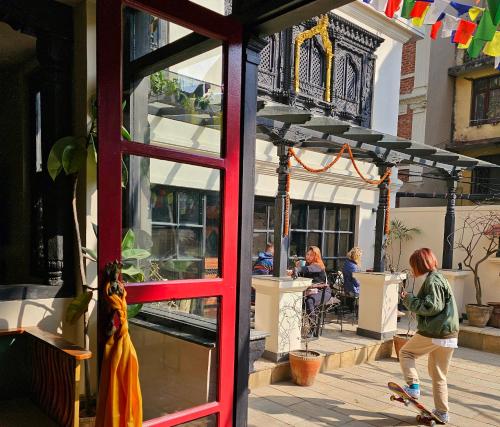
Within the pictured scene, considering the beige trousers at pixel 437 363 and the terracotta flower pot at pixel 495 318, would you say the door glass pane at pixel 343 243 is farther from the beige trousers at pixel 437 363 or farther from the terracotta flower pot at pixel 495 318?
the beige trousers at pixel 437 363

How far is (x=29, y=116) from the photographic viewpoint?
3.54 m

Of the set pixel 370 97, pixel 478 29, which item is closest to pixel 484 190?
pixel 370 97

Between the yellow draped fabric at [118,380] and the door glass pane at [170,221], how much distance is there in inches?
18.9

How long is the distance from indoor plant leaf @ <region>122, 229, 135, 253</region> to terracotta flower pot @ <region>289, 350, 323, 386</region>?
2.85 metres

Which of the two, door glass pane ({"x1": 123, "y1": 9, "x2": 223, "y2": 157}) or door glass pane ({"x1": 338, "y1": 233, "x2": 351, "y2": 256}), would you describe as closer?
door glass pane ({"x1": 123, "y1": 9, "x2": 223, "y2": 157})

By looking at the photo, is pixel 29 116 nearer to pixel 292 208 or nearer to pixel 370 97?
pixel 292 208

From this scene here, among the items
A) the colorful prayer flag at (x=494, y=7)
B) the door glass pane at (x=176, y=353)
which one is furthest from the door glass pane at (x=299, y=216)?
the door glass pane at (x=176, y=353)

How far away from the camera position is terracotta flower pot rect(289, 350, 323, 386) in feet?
14.8

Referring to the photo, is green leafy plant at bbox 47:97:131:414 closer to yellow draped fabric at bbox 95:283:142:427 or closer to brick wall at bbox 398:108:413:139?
yellow draped fabric at bbox 95:283:142:427

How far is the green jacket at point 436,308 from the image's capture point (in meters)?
3.61

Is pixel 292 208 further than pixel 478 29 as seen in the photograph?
Yes

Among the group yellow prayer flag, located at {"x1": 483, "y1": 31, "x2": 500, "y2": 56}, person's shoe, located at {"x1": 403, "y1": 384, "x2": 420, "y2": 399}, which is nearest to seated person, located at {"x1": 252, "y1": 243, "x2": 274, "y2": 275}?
person's shoe, located at {"x1": 403, "y1": 384, "x2": 420, "y2": 399}

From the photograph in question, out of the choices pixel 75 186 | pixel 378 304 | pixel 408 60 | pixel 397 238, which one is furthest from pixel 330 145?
pixel 408 60

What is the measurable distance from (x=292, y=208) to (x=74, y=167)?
565 centimetres
